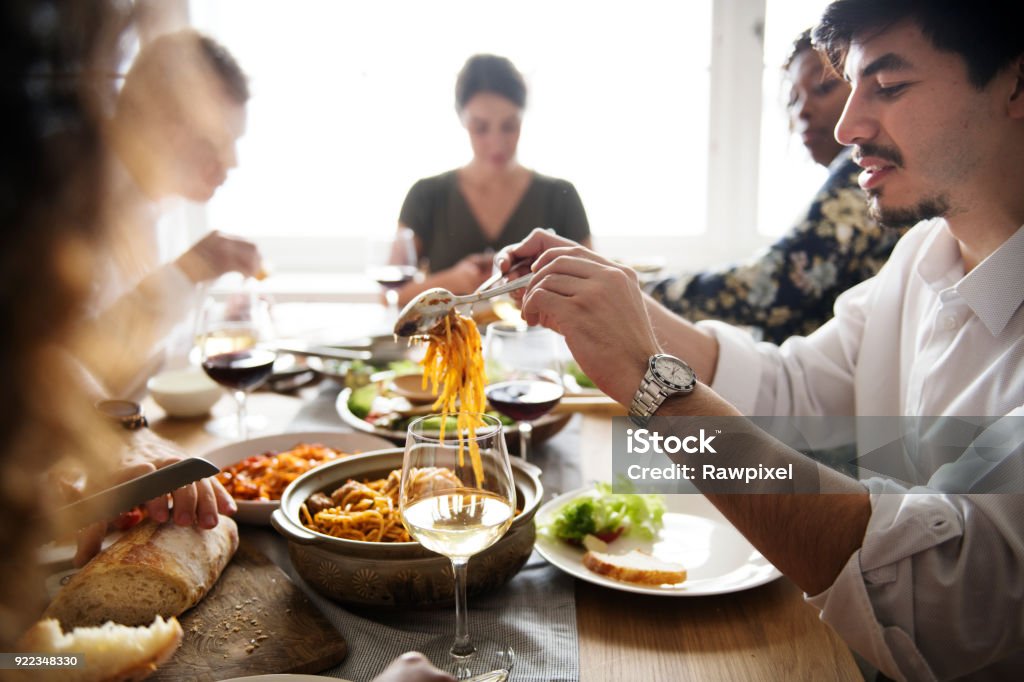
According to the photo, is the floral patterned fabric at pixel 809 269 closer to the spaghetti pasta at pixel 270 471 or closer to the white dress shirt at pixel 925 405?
the white dress shirt at pixel 925 405

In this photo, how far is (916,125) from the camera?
1261 mm

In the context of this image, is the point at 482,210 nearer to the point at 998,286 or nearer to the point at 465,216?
the point at 465,216

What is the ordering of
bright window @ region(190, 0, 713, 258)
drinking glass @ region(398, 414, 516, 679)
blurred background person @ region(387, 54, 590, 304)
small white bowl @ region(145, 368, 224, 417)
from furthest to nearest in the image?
bright window @ region(190, 0, 713, 258) < blurred background person @ region(387, 54, 590, 304) < small white bowl @ region(145, 368, 224, 417) < drinking glass @ region(398, 414, 516, 679)

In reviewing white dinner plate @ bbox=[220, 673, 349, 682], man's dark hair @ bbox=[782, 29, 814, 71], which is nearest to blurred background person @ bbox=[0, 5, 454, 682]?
white dinner plate @ bbox=[220, 673, 349, 682]

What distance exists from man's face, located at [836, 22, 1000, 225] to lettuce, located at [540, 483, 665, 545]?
646mm

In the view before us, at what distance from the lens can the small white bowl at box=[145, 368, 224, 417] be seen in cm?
185

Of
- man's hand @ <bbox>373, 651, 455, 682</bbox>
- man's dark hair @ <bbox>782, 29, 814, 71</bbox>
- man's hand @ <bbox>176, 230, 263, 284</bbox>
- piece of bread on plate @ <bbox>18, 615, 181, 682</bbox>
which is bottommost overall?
man's hand @ <bbox>373, 651, 455, 682</bbox>

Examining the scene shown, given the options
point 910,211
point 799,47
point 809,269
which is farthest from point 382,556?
point 799,47

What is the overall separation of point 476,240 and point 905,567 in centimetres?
285

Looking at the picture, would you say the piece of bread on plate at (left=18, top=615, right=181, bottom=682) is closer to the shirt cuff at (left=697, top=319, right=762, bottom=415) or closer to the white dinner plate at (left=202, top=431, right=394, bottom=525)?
the white dinner plate at (left=202, top=431, right=394, bottom=525)

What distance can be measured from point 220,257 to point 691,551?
1.54m

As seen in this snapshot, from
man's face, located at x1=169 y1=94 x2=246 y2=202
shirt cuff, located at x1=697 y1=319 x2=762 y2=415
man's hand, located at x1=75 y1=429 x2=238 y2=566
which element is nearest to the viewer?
man's hand, located at x1=75 y1=429 x2=238 y2=566

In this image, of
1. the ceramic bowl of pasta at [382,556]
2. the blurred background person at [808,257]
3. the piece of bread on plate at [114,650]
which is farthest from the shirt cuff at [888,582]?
the blurred background person at [808,257]

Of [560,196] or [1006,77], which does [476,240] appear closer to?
[560,196]
